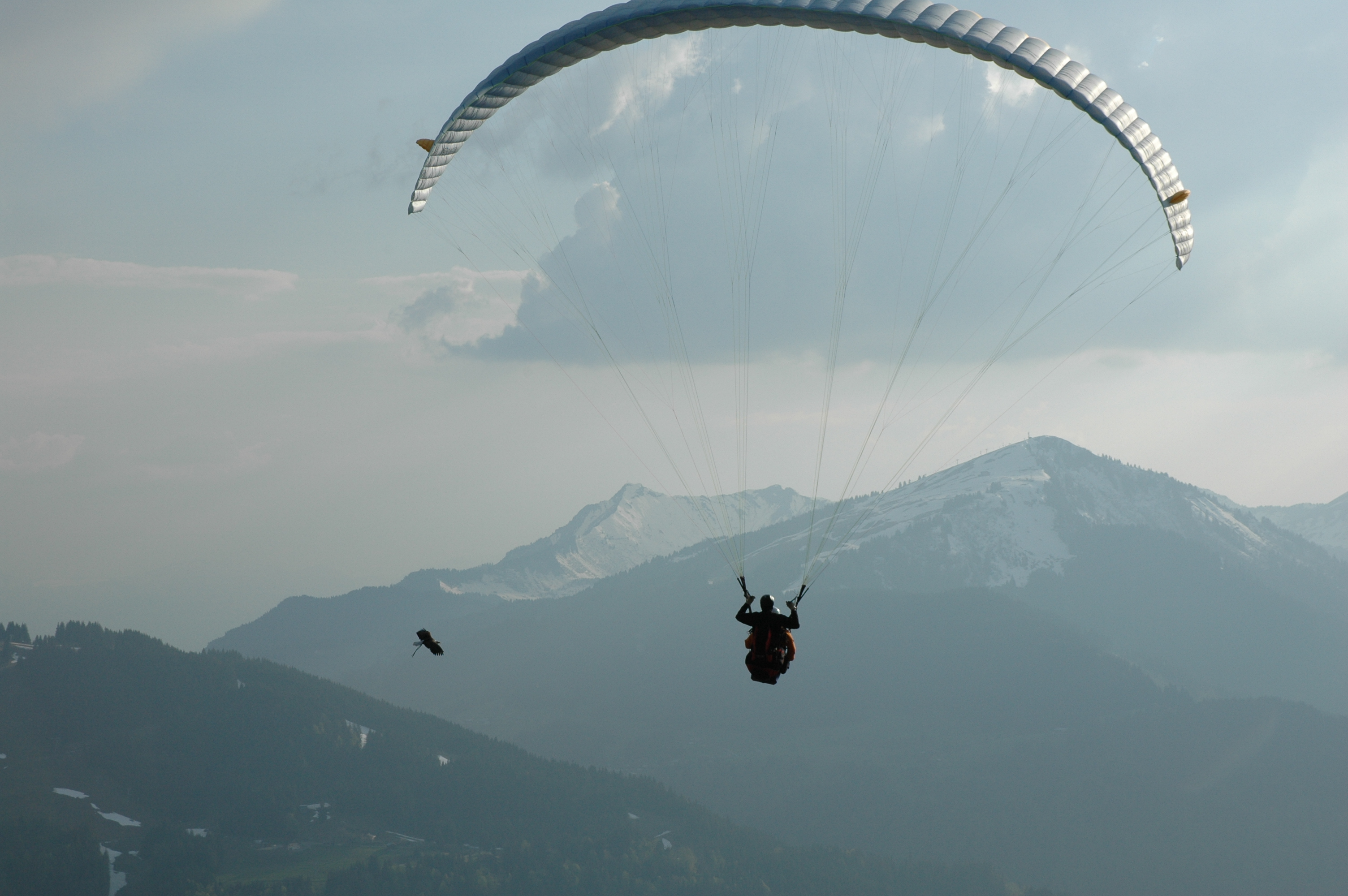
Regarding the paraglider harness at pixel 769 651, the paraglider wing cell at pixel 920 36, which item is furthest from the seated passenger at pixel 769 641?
the paraglider wing cell at pixel 920 36

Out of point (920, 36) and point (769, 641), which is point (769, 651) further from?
point (920, 36)

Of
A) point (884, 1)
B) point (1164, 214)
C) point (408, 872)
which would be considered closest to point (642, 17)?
point (884, 1)

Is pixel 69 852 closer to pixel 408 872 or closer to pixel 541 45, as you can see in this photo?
pixel 408 872

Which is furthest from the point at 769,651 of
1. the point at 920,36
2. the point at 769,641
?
the point at 920,36

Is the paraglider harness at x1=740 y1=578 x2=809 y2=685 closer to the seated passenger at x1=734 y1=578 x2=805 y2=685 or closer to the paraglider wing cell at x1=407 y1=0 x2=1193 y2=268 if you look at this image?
the seated passenger at x1=734 y1=578 x2=805 y2=685

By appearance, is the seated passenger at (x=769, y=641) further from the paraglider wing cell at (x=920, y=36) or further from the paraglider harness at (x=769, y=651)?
the paraglider wing cell at (x=920, y=36)

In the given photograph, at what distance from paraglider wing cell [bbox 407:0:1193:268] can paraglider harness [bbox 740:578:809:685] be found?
11.9 meters

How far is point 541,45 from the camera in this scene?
23.0 metres

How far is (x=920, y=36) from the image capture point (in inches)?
827

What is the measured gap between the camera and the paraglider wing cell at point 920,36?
20.7 m

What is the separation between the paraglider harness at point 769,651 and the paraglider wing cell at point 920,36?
1187 centimetres

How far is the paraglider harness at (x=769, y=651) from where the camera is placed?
67.4 feet

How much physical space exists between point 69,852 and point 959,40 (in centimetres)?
20552

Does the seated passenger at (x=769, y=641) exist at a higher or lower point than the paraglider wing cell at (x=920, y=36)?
lower
